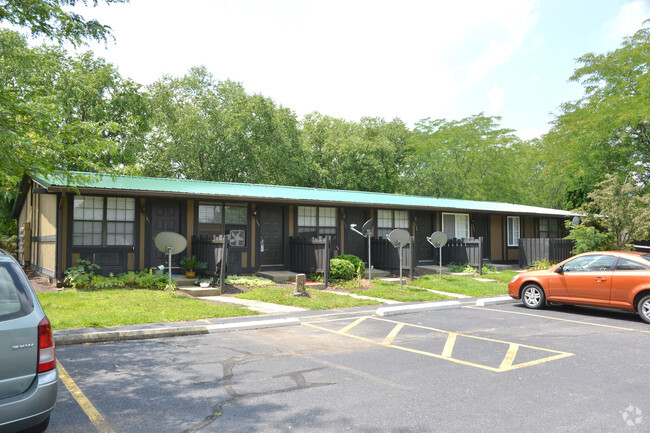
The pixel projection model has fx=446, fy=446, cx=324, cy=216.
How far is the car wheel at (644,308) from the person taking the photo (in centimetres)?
944

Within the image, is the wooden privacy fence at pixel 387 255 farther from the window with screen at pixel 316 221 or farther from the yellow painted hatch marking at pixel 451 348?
the yellow painted hatch marking at pixel 451 348

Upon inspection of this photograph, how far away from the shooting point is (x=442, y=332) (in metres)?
8.46

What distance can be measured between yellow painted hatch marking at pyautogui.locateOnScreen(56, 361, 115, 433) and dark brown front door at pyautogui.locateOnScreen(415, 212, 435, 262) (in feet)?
54.6

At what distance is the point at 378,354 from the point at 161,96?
110ft

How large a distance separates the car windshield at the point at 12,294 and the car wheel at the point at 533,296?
1114 centimetres

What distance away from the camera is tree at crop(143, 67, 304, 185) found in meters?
33.4

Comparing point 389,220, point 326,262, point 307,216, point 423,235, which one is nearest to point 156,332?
point 326,262

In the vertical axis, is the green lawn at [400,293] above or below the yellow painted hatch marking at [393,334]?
above

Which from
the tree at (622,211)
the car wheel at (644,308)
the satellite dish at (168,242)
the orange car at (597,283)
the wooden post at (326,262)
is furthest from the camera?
the tree at (622,211)

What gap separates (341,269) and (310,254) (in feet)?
3.98

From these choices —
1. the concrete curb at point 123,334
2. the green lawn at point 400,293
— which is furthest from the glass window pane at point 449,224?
the concrete curb at point 123,334

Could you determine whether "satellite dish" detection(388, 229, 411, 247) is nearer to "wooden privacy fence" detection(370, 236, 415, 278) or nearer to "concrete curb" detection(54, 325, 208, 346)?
"wooden privacy fence" detection(370, 236, 415, 278)

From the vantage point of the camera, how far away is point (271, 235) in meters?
16.7

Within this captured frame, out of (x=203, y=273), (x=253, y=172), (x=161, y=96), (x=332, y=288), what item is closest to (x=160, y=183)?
(x=203, y=273)
